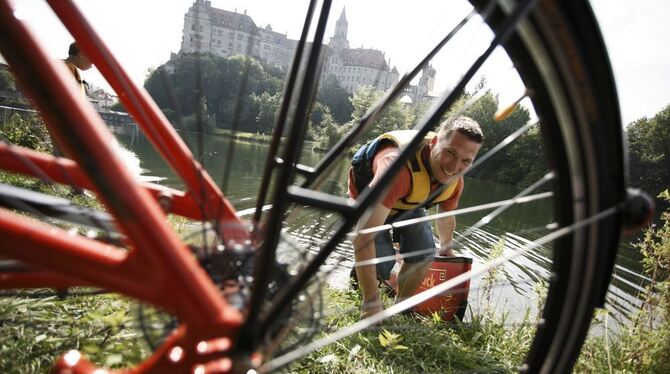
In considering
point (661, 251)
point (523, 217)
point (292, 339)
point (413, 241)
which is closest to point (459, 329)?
point (413, 241)

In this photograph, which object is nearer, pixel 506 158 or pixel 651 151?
pixel 506 158

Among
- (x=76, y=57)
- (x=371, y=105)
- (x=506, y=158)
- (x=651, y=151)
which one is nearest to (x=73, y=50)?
(x=76, y=57)

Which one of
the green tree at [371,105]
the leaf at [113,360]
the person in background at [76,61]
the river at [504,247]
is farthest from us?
the river at [504,247]

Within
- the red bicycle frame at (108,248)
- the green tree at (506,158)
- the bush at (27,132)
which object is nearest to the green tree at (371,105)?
the red bicycle frame at (108,248)

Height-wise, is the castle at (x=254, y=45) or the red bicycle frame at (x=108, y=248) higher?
the castle at (x=254, y=45)

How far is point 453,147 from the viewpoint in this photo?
2.87 meters

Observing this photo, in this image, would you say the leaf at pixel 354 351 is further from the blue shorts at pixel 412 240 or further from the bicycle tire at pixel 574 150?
the blue shorts at pixel 412 240

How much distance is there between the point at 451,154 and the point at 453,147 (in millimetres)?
68

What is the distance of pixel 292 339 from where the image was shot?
4.60 ft

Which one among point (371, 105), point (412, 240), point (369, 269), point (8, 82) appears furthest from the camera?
point (8, 82)

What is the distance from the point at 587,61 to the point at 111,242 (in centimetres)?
152

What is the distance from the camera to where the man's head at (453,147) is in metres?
2.87

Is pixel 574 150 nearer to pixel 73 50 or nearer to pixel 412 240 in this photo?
pixel 412 240

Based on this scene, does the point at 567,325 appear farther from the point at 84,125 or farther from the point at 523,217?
the point at 523,217
